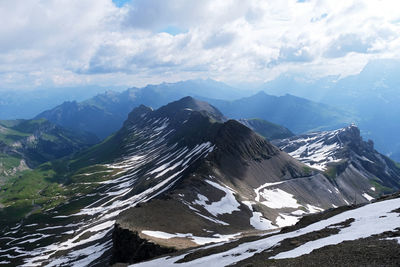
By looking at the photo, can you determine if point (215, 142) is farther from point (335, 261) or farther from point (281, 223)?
point (335, 261)

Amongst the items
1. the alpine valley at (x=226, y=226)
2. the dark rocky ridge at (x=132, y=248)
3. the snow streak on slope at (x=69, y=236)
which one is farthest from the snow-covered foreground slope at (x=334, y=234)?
the snow streak on slope at (x=69, y=236)

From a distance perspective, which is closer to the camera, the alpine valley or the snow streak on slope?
the alpine valley

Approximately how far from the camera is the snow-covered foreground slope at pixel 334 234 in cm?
3497

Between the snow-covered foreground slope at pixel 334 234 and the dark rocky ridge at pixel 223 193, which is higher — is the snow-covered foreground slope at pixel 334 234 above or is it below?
above

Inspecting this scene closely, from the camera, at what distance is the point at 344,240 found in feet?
113

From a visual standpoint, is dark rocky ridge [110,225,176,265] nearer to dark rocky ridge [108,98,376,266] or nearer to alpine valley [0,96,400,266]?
alpine valley [0,96,400,266]

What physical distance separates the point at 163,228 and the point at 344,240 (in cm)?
5261

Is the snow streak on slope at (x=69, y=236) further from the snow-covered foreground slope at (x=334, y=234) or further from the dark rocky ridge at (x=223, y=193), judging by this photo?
the snow-covered foreground slope at (x=334, y=234)

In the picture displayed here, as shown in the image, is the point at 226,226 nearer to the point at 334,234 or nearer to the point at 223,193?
the point at 223,193

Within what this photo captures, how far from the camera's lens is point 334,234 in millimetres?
38250

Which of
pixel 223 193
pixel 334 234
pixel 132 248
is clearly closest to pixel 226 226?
pixel 223 193

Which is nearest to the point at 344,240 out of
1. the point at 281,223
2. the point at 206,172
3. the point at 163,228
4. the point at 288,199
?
the point at 163,228

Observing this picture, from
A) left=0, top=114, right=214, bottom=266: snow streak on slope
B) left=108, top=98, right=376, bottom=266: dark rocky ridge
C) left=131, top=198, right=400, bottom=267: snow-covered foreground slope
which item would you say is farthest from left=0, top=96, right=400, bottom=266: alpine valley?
left=0, top=114, right=214, bottom=266: snow streak on slope

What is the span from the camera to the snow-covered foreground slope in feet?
115
